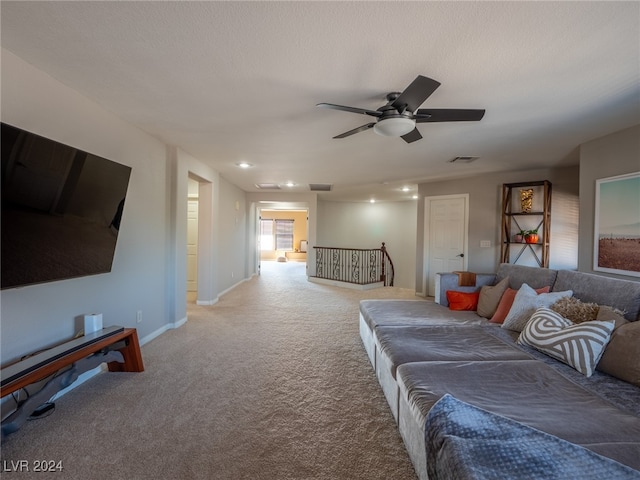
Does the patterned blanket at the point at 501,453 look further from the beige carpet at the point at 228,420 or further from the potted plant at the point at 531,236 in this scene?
the potted plant at the point at 531,236

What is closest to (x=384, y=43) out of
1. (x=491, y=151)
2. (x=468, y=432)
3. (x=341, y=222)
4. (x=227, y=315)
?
(x=468, y=432)

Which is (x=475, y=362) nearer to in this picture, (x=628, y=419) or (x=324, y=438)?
(x=628, y=419)

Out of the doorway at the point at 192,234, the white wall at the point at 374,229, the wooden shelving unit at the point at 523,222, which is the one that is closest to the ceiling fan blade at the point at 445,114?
the wooden shelving unit at the point at 523,222

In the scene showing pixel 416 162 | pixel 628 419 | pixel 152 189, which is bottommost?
pixel 628 419

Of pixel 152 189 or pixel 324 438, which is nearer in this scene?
pixel 324 438

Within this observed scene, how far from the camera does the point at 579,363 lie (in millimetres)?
1674

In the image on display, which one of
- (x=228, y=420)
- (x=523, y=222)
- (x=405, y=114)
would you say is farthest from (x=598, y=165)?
(x=228, y=420)

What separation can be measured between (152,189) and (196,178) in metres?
1.20

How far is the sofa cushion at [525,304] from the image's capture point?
7.37 ft

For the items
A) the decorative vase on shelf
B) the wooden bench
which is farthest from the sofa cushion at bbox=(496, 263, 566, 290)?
the wooden bench

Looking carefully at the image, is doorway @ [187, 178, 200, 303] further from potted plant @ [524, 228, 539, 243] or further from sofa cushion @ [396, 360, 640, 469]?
potted plant @ [524, 228, 539, 243]

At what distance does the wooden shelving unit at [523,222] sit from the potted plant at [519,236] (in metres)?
0.04

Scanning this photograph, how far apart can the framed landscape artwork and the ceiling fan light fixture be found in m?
2.54

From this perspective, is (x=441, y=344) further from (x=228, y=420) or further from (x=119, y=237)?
(x=119, y=237)
